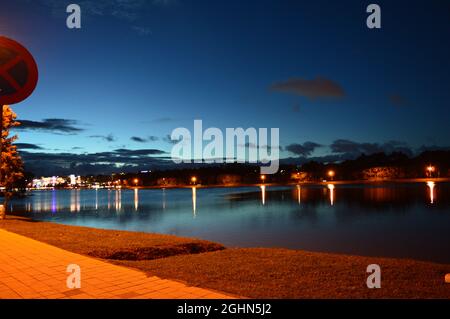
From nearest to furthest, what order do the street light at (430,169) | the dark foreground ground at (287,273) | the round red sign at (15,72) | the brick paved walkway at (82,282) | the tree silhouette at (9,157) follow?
1. the round red sign at (15,72)
2. the brick paved walkway at (82,282)
3. the dark foreground ground at (287,273)
4. the tree silhouette at (9,157)
5. the street light at (430,169)

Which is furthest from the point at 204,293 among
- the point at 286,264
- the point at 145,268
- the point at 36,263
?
the point at 36,263

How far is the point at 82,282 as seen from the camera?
7574 mm

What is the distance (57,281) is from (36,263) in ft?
7.82

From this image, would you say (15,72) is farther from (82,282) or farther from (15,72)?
(82,282)

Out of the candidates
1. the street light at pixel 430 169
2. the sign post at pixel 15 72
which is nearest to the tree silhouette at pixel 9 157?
the sign post at pixel 15 72

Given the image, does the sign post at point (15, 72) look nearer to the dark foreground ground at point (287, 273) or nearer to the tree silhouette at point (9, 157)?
the dark foreground ground at point (287, 273)

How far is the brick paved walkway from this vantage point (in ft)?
22.1

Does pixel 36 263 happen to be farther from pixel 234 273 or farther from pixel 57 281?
pixel 234 273

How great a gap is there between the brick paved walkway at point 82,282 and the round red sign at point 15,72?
3535 mm

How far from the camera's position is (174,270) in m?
8.88

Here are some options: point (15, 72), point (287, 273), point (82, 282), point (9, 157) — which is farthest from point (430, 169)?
point (15, 72)

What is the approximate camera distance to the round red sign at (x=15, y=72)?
5.48 m

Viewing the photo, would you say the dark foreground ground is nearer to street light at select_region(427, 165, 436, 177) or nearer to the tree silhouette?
the tree silhouette

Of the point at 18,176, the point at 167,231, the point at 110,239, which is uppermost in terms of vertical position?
the point at 18,176
